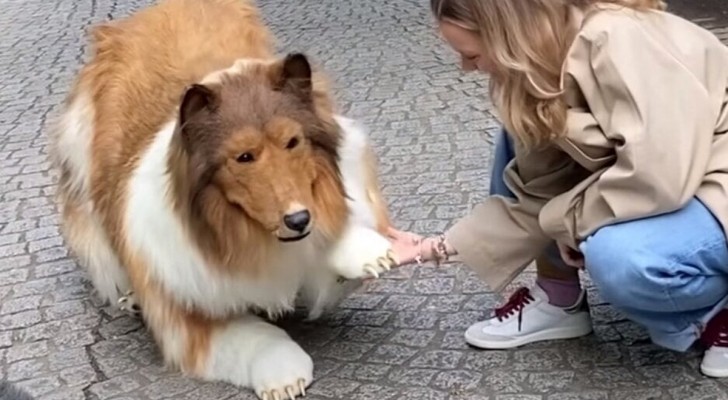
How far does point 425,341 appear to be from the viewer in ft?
13.4

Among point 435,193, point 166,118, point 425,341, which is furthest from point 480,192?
point 166,118

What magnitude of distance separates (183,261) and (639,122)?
4.92 ft

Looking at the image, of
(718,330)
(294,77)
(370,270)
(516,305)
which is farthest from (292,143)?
(718,330)

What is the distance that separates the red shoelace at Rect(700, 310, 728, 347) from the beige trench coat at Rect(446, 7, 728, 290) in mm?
414

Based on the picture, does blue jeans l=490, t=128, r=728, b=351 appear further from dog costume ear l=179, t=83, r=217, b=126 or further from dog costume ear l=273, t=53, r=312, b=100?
dog costume ear l=179, t=83, r=217, b=126

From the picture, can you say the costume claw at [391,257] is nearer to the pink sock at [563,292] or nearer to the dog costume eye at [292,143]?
the dog costume eye at [292,143]

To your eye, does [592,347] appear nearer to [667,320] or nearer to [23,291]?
[667,320]

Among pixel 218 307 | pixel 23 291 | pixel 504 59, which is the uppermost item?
pixel 504 59

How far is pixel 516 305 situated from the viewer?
4.02 meters

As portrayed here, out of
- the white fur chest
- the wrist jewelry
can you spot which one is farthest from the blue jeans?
the white fur chest

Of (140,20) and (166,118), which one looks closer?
(166,118)

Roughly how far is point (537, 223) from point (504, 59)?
621 millimetres

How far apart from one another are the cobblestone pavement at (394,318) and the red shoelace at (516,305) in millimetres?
133

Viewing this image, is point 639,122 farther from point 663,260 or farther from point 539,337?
point 539,337
